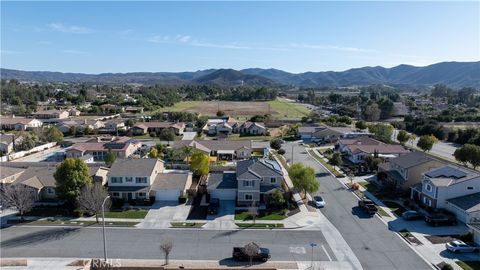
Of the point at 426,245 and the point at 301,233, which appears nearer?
the point at 426,245

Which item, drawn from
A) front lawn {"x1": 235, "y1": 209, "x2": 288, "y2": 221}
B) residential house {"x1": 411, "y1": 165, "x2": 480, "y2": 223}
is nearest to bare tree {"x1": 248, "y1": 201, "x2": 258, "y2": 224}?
front lawn {"x1": 235, "y1": 209, "x2": 288, "y2": 221}

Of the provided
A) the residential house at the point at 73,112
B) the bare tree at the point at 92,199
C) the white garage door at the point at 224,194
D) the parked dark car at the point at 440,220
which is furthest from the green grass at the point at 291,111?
the bare tree at the point at 92,199

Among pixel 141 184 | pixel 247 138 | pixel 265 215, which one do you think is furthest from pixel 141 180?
pixel 247 138

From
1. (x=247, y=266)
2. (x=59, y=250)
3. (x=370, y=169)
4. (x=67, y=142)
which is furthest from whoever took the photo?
(x=67, y=142)

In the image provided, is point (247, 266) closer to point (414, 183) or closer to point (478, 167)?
point (414, 183)

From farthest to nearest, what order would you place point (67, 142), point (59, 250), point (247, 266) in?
point (67, 142)
point (59, 250)
point (247, 266)

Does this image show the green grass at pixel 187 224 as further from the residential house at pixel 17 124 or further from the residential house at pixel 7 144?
the residential house at pixel 17 124

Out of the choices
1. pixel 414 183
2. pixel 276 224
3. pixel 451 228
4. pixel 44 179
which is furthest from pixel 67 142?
pixel 451 228

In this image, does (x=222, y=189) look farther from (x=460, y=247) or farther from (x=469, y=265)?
(x=469, y=265)
